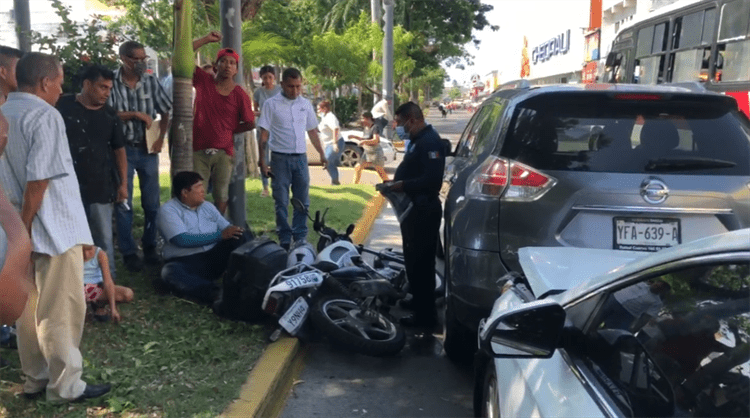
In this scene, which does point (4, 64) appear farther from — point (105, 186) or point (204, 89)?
point (204, 89)

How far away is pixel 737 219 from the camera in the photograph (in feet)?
14.2

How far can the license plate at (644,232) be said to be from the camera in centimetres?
433

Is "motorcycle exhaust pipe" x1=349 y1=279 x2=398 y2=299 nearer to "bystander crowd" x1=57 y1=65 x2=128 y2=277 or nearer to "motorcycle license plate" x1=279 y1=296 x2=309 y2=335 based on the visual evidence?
"motorcycle license plate" x1=279 y1=296 x2=309 y2=335

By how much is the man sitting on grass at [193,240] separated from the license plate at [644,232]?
296cm

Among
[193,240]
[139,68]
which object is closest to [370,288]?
[193,240]

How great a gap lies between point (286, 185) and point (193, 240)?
2029mm

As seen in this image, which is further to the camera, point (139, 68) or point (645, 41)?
point (645, 41)

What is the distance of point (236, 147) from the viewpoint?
734 cm

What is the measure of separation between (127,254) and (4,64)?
82.5 inches

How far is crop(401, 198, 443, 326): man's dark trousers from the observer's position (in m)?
5.77

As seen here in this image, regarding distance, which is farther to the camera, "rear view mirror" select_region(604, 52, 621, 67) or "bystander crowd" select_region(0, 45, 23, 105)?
"rear view mirror" select_region(604, 52, 621, 67)

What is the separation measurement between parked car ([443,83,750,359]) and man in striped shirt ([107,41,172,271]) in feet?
10.4

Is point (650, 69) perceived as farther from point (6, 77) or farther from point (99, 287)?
point (6, 77)

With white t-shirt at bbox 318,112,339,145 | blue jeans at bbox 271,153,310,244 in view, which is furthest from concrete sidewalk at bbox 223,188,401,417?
white t-shirt at bbox 318,112,339,145
